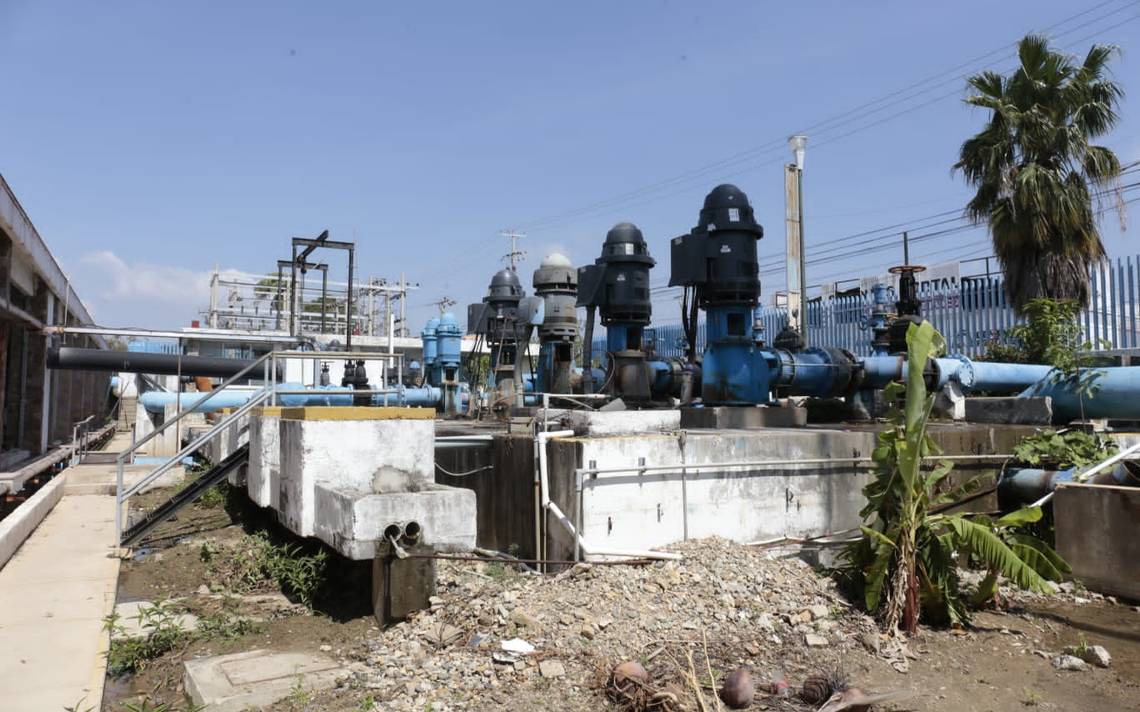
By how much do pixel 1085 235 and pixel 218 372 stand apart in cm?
2031

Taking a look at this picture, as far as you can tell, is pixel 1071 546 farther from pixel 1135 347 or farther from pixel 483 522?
pixel 1135 347

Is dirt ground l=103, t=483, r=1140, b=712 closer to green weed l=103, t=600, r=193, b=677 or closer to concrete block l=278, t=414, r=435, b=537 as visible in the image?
green weed l=103, t=600, r=193, b=677

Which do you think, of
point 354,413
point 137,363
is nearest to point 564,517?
point 354,413

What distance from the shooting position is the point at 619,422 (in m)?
9.27

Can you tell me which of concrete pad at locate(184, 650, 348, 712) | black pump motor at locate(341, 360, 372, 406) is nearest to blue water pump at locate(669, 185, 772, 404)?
concrete pad at locate(184, 650, 348, 712)

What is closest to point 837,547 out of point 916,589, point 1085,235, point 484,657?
point 916,589

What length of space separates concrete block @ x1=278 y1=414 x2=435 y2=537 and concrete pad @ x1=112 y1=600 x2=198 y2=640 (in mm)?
1254

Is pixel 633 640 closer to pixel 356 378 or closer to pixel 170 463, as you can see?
pixel 170 463

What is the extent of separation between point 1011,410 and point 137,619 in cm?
1290

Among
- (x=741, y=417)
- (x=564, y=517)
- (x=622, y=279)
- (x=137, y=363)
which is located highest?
(x=622, y=279)

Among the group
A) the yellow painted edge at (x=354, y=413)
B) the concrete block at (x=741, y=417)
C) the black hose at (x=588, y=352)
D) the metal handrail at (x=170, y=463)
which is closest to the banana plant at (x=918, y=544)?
the concrete block at (x=741, y=417)

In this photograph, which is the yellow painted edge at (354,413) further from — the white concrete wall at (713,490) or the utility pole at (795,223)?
the utility pole at (795,223)

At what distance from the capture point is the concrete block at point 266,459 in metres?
9.09

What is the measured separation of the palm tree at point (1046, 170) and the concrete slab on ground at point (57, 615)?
1723cm
